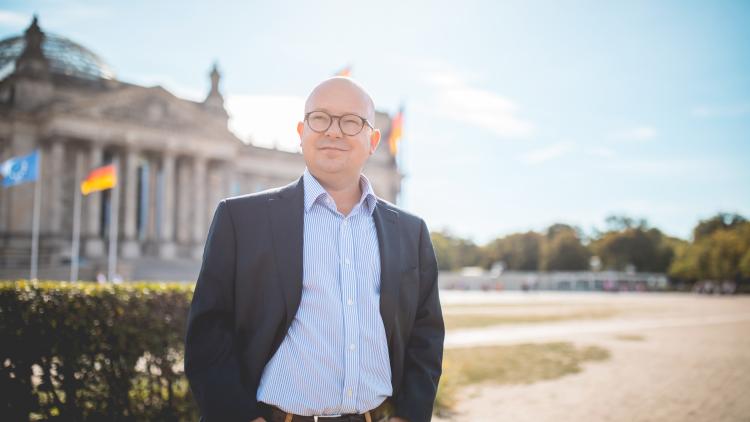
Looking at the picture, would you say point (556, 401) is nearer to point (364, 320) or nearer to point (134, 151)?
point (364, 320)

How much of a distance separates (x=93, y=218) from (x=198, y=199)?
8914 mm

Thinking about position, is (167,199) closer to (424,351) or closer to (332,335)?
(424,351)

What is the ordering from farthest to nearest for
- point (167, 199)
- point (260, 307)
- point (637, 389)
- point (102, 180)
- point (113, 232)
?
point (167, 199) < point (113, 232) < point (102, 180) < point (637, 389) < point (260, 307)

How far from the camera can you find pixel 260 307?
299cm

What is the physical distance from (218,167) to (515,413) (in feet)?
150

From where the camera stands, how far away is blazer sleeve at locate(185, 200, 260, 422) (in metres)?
→ 2.75

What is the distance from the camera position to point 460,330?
21.6 meters

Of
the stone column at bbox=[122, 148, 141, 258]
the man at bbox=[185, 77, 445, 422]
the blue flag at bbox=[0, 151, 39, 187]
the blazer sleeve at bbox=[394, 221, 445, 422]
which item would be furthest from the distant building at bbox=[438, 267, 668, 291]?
the man at bbox=[185, 77, 445, 422]

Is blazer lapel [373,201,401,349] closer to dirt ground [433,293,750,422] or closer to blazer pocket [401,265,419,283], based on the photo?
blazer pocket [401,265,419,283]

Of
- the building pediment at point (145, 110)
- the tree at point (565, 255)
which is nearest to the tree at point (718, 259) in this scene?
the tree at point (565, 255)

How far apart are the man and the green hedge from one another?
4899 mm

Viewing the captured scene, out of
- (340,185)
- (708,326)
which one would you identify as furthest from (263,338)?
(708,326)

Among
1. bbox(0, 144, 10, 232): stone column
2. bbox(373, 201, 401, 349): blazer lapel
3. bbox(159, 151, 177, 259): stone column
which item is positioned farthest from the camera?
bbox(159, 151, 177, 259): stone column

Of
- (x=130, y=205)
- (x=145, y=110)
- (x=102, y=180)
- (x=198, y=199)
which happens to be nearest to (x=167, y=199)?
(x=198, y=199)
